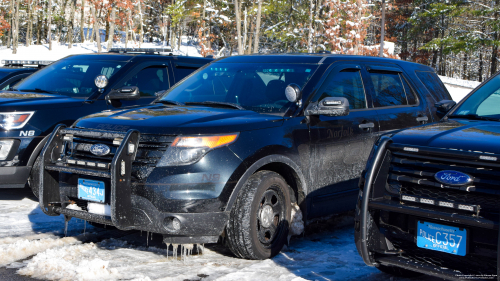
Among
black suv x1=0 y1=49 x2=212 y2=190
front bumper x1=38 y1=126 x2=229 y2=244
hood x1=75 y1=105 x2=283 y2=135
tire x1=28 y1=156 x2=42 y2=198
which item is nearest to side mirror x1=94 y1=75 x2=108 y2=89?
black suv x1=0 y1=49 x2=212 y2=190

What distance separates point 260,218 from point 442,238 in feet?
5.62

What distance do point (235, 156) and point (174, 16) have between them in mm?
47396

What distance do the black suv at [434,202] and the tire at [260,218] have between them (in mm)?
1060

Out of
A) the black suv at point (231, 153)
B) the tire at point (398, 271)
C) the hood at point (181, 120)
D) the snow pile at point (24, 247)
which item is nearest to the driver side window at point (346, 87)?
the black suv at point (231, 153)

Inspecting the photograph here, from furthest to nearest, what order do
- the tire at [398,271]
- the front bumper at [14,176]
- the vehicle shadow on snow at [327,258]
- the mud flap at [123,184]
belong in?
the front bumper at [14,176]
the vehicle shadow on snow at [327,258]
the tire at [398,271]
the mud flap at [123,184]

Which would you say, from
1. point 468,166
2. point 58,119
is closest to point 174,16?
point 58,119

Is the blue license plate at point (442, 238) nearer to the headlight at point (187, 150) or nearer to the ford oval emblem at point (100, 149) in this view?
the headlight at point (187, 150)

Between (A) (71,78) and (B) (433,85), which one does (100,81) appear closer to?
(A) (71,78)

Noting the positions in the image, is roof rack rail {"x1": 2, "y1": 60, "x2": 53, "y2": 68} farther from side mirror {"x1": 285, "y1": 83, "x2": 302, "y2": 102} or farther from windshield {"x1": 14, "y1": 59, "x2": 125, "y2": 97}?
side mirror {"x1": 285, "y1": 83, "x2": 302, "y2": 102}

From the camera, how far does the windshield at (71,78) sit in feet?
24.2

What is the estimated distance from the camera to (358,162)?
565 cm

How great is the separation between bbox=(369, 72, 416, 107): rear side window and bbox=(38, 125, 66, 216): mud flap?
3283 millimetres

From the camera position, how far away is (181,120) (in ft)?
14.7

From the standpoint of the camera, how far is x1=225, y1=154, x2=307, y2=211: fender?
14.4 ft
